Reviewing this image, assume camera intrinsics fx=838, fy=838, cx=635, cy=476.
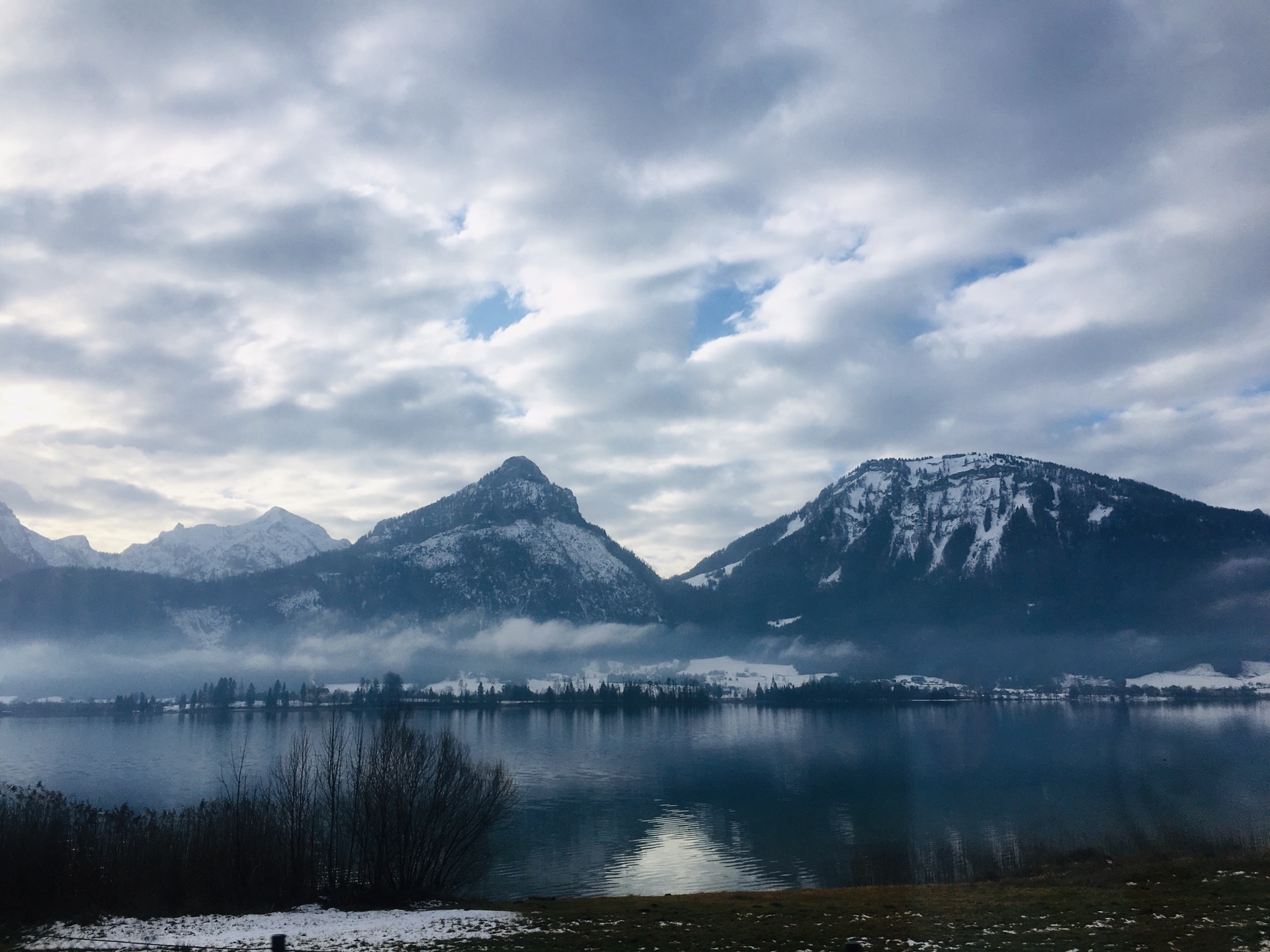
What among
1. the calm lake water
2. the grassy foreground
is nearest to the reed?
the calm lake water

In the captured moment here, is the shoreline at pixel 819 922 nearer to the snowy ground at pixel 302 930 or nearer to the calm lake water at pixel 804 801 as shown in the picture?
the snowy ground at pixel 302 930

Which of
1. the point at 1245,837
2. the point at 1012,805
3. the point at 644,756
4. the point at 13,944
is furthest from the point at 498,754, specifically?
the point at 13,944

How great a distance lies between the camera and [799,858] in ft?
235

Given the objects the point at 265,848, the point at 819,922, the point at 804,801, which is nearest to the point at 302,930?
the point at 265,848

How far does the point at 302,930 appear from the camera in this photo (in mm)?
37562

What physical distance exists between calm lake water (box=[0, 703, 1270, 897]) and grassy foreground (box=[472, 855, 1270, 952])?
1412cm

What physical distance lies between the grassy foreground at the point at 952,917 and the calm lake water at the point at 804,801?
14.1 metres

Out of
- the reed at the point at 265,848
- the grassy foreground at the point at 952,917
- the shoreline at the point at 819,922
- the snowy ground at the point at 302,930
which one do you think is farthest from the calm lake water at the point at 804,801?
the snowy ground at the point at 302,930

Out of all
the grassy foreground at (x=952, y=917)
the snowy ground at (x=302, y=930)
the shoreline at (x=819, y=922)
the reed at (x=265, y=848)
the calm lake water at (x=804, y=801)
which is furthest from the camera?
the calm lake water at (x=804, y=801)

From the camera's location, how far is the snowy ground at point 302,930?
3334 centimetres

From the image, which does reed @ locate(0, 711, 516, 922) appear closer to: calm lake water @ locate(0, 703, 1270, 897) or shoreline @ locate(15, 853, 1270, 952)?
shoreline @ locate(15, 853, 1270, 952)

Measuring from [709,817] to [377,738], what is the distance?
4568cm

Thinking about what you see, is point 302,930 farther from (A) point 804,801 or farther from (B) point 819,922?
(A) point 804,801

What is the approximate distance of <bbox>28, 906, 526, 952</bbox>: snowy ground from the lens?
33.3 meters
